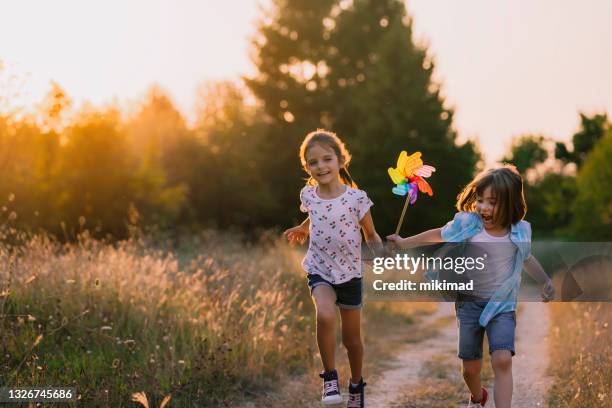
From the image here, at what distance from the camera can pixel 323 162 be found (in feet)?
18.2

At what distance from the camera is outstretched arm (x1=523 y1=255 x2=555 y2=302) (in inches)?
189

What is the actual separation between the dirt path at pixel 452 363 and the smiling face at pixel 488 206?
2.24 meters

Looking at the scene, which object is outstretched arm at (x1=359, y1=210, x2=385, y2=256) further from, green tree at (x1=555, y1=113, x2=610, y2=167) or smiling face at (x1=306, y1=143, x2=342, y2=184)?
green tree at (x1=555, y1=113, x2=610, y2=167)

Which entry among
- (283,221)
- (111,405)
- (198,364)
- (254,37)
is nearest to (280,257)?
(198,364)

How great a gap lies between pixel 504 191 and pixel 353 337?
5.54 ft

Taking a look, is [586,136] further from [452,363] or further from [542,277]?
[542,277]

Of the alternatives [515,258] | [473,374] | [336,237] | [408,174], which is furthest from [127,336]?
[515,258]

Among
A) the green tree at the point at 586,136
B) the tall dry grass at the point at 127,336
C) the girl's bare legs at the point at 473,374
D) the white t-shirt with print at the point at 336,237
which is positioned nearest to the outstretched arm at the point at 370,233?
the white t-shirt with print at the point at 336,237

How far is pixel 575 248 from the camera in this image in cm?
1856

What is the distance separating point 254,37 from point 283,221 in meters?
9.86

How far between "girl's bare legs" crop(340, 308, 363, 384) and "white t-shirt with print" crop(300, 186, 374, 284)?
29 cm

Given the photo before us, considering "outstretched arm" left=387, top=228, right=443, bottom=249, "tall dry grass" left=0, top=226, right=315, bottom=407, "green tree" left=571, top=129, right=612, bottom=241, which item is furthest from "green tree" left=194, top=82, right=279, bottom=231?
"outstretched arm" left=387, top=228, right=443, bottom=249

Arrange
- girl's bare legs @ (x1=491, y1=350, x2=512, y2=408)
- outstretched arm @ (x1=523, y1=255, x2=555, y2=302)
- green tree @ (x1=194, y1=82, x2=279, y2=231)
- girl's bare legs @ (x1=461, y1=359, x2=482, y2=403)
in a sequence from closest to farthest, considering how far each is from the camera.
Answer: girl's bare legs @ (x1=491, y1=350, x2=512, y2=408), outstretched arm @ (x1=523, y1=255, x2=555, y2=302), girl's bare legs @ (x1=461, y1=359, x2=482, y2=403), green tree @ (x1=194, y1=82, x2=279, y2=231)

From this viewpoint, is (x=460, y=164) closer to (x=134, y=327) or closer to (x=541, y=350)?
(x=541, y=350)
